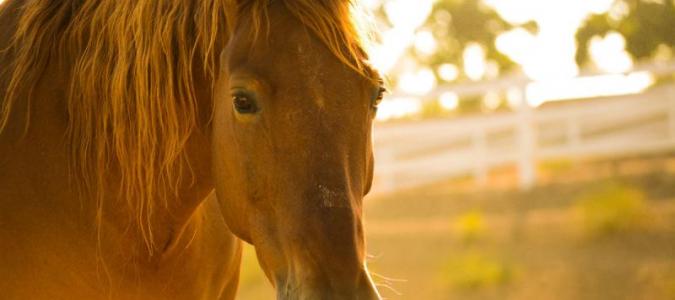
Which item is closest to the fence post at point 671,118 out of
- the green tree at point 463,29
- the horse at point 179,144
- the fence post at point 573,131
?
Answer: the fence post at point 573,131

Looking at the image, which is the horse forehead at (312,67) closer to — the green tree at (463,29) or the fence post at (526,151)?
the fence post at (526,151)

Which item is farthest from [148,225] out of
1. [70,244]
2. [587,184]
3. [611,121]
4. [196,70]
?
[611,121]

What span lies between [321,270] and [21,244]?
3.59 feet

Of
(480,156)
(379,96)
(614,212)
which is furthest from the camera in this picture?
(480,156)

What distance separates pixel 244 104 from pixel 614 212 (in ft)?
20.8

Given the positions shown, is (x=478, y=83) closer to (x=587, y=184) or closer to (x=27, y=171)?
(x=587, y=184)

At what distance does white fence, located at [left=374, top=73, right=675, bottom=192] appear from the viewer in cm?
962

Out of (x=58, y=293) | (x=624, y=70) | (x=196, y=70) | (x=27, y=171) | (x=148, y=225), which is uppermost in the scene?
(x=624, y=70)

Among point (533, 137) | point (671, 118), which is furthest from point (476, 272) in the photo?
point (671, 118)

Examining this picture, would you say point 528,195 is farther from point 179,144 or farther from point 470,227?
point 179,144

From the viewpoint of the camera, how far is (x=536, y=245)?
8680 millimetres

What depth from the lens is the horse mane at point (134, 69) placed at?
2.86m

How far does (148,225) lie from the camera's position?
3043 mm

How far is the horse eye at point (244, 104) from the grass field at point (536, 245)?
5058 millimetres
